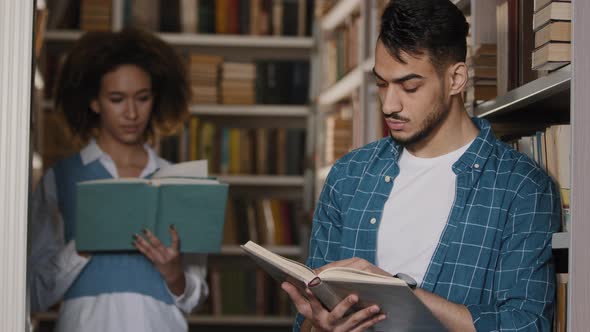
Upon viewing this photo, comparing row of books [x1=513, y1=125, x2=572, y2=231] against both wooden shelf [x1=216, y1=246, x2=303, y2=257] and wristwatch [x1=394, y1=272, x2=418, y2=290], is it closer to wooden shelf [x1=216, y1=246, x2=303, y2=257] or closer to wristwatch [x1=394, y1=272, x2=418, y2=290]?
wristwatch [x1=394, y1=272, x2=418, y2=290]

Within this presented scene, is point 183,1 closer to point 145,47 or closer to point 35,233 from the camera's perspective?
point 145,47

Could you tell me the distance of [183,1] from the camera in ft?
15.9

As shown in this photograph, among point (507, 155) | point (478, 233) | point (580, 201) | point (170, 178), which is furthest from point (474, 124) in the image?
point (170, 178)

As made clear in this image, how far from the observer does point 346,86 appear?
4141 mm

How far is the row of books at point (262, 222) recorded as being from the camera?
15.9 ft

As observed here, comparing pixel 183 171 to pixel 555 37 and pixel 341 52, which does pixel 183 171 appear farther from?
pixel 341 52

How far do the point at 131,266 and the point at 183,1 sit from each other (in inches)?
105

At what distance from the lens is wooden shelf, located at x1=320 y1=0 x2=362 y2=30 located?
407 centimetres

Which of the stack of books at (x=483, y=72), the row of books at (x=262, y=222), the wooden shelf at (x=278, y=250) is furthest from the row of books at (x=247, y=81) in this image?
the stack of books at (x=483, y=72)

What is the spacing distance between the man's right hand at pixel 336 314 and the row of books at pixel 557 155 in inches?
17.2

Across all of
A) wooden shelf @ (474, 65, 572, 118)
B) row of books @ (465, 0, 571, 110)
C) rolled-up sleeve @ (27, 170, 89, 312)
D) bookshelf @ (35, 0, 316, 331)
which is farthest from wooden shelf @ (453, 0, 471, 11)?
bookshelf @ (35, 0, 316, 331)

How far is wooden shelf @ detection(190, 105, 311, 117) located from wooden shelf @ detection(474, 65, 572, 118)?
2.68 metres

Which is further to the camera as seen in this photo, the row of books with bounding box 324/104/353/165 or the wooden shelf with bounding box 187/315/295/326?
the wooden shelf with bounding box 187/315/295/326

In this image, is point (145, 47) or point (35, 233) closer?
point (35, 233)
